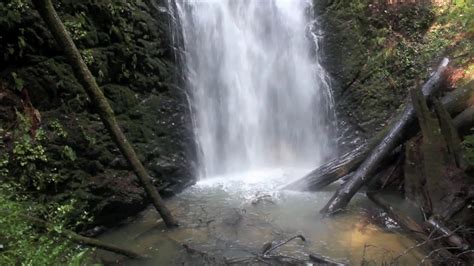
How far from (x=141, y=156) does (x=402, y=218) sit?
4004 millimetres

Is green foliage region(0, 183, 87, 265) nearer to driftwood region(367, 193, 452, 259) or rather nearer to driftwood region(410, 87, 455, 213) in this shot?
driftwood region(367, 193, 452, 259)

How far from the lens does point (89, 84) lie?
4680 millimetres

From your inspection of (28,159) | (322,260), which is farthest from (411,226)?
(28,159)

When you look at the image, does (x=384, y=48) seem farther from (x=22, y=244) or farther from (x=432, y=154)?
(x=22, y=244)

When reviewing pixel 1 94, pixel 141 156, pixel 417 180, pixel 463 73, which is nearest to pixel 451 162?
pixel 417 180

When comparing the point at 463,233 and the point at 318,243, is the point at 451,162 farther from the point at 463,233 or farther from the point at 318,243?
the point at 318,243

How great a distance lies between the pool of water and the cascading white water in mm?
1608

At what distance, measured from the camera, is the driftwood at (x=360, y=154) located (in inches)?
226

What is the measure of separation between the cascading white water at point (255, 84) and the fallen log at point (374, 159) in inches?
81.8

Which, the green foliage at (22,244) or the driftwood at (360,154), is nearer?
the green foliage at (22,244)

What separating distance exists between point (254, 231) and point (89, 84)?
2.89m

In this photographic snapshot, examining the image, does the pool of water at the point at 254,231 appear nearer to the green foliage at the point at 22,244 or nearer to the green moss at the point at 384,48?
the green foliage at the point at 22,244

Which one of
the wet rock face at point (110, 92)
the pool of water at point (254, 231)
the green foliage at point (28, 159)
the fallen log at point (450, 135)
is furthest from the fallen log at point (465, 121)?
the green foliage at point (28, 159)

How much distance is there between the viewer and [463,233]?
15.1ft
